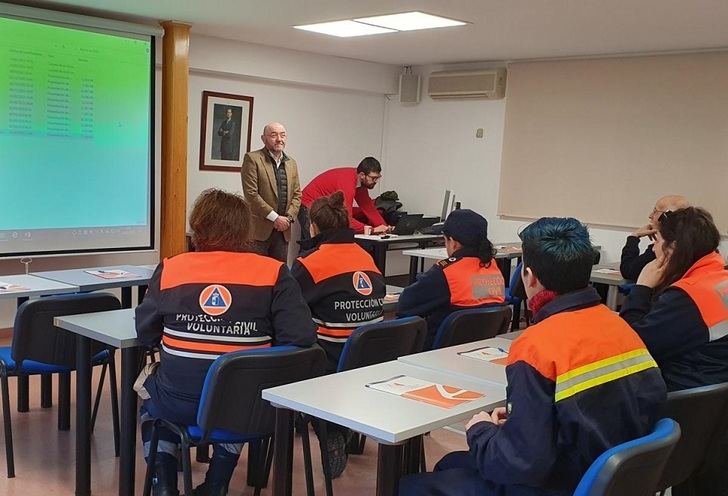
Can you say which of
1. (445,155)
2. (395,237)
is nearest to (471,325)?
(395,237)

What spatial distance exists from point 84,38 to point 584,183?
15.0ft

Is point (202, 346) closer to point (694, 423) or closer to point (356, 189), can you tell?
point (694, 423)

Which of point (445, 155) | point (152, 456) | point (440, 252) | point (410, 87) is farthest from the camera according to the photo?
point (410, 87)

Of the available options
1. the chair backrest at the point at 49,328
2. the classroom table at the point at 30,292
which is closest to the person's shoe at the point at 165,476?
the chair backrest at the point at 49,328

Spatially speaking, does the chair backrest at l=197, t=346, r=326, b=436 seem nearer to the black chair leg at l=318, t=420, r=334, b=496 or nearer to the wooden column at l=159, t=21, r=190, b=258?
the black chair leg at l=318, t=420, r=334, b=496

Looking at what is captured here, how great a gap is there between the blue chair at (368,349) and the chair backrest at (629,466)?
130cm

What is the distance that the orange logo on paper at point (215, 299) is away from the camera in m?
2.56

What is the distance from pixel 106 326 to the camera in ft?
9.83

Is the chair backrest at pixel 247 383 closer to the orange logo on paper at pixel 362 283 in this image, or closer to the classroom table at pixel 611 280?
the orange logo on paper at pixel 362 283

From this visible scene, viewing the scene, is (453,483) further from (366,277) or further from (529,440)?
(366,277)

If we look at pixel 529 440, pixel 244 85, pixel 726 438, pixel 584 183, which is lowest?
pixel 726 438

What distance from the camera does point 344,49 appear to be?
24.1ft

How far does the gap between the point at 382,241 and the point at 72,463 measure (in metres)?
3.68

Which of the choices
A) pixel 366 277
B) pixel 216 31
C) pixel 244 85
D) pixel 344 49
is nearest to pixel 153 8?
pixel 216 31
